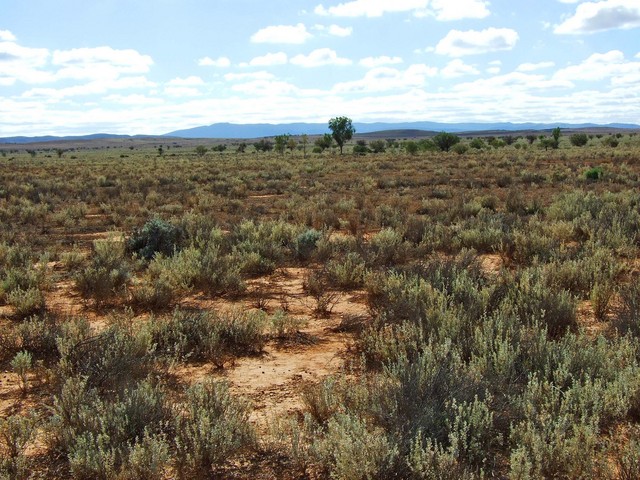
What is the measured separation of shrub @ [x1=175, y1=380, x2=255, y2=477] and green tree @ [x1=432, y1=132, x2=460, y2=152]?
59063 millimetres

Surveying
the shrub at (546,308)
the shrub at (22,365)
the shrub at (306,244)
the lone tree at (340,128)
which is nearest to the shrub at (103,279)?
A: the shrub at (22,365)

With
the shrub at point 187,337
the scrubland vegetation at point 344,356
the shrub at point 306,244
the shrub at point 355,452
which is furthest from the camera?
the shrub at point 306,244

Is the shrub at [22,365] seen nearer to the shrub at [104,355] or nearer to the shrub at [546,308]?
the shrub at [104,355]

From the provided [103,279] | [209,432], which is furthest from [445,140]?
[209,432]

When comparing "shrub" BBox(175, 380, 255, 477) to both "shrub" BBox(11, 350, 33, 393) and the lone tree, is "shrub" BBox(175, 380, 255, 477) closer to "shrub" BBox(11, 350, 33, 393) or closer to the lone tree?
"shrub" BBox(11, 350, 33, 393)

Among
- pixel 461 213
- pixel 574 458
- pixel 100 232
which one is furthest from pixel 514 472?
pixel 100 232

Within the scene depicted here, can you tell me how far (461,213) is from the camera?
46.2 ft

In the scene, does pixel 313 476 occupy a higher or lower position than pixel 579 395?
lower

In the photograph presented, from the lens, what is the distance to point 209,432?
3.37 meters

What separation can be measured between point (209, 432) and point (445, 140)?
196ft

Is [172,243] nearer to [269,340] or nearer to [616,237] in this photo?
[269,340]

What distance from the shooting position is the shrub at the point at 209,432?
3.26m

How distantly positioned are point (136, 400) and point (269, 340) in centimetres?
222

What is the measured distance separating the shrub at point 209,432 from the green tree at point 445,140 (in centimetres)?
5906
